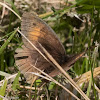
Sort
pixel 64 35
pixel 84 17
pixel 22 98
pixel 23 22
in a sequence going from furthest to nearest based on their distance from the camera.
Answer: pixel 64 35, pixel 84 17, pixel 23 22, pixel 22 98

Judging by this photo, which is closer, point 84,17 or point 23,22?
→ point 23,22

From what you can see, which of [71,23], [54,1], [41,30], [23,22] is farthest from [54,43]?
[54,1]

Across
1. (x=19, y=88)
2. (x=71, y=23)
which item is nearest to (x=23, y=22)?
(x=19, y=88)

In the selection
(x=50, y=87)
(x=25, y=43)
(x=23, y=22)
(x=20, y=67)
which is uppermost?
(x=23, y=22)

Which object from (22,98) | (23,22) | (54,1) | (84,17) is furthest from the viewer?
(54,1)

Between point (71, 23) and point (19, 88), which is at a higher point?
point (71, 23)

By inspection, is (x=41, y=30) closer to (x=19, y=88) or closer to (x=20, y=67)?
(x=20, y=67)

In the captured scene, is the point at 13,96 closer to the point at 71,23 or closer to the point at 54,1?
the point at 71,23

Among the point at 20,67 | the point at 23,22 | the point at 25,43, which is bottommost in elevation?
the point at 20,67

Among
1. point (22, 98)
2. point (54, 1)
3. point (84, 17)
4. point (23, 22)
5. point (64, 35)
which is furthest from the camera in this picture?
point (64, 35)
